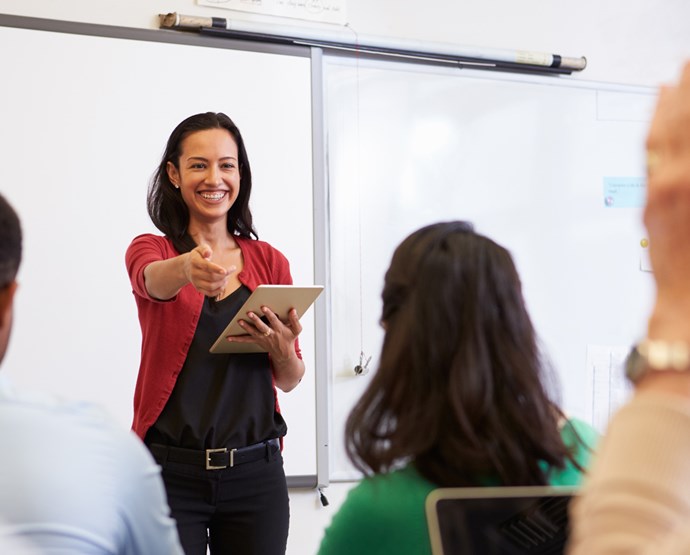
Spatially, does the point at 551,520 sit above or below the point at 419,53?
below

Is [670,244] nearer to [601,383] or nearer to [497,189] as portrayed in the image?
[497,189]

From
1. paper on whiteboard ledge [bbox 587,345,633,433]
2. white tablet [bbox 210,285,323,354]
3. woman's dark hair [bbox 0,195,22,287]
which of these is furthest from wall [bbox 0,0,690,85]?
woman's dark hair [bbox 0,195,22,287]

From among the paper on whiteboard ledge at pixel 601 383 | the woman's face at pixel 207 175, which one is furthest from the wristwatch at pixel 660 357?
the paper on whiteboard ledge at pixel 601 383

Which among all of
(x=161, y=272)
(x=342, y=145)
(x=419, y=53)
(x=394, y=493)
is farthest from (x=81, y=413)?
(x=419, y=53)

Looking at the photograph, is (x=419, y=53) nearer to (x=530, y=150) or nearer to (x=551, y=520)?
(x=530, y=150)

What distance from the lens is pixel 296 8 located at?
9.67ft

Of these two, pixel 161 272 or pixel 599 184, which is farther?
pixel 599 184

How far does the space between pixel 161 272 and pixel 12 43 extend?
3.67ft

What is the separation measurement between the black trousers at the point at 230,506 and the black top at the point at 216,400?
66mm

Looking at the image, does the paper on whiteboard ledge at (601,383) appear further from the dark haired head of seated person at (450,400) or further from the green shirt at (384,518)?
the green shirt at (384,518)

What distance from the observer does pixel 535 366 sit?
3.56 feet

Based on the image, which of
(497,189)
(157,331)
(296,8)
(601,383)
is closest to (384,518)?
(157,331)

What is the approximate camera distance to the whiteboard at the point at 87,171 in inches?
102

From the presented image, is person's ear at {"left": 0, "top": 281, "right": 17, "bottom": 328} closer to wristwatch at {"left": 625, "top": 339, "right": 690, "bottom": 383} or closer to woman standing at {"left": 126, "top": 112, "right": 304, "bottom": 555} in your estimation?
wristwatch at {"left": 625, "top": 339, "right": 690, "bottom": 383}
